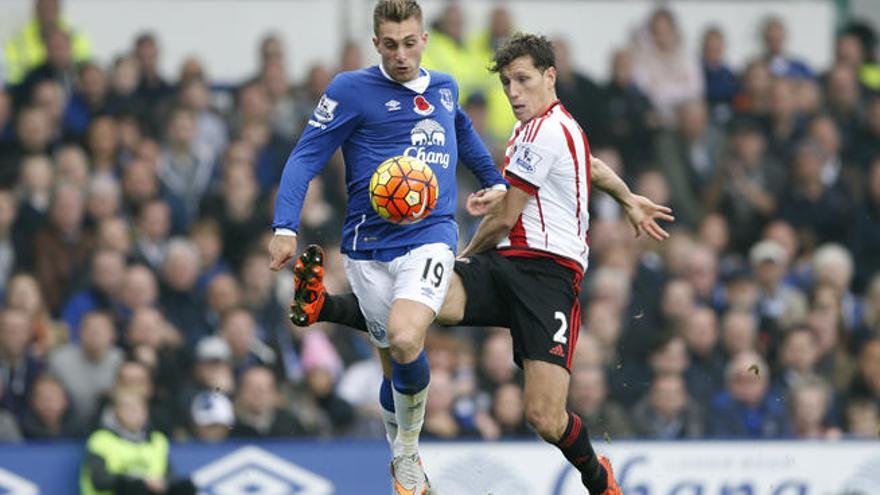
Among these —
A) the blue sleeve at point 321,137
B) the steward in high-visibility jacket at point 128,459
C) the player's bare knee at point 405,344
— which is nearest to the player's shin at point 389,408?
the player's bare knee at point 405,344

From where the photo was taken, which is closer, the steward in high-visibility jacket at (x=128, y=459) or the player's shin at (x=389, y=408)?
the player's shin at (x=389, y=408)

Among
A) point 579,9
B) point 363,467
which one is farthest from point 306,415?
point 579,9

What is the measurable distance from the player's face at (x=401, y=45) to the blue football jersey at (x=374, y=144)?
10 cm

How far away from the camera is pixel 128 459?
1168 cm

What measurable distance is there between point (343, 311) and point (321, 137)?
0.94m

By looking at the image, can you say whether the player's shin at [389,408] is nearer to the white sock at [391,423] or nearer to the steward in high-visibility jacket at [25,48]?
the white sock at [391,423]

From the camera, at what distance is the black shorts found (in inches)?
370

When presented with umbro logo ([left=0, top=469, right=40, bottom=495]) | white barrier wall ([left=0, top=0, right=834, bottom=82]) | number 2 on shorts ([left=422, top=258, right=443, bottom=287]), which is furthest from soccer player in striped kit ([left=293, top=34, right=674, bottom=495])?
white barrier wall ([left=0, top=0, right=834, bottom=82])

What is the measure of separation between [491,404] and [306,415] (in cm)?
140

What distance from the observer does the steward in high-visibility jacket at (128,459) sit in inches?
456

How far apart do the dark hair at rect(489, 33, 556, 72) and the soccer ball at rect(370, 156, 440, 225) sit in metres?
0.75

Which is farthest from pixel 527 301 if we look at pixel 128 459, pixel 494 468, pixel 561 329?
pixel 128 459

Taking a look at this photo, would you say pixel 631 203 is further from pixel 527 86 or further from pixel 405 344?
pixel 405 344

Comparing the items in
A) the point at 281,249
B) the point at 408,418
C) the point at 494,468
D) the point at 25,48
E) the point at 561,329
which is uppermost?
the point at 281,249
